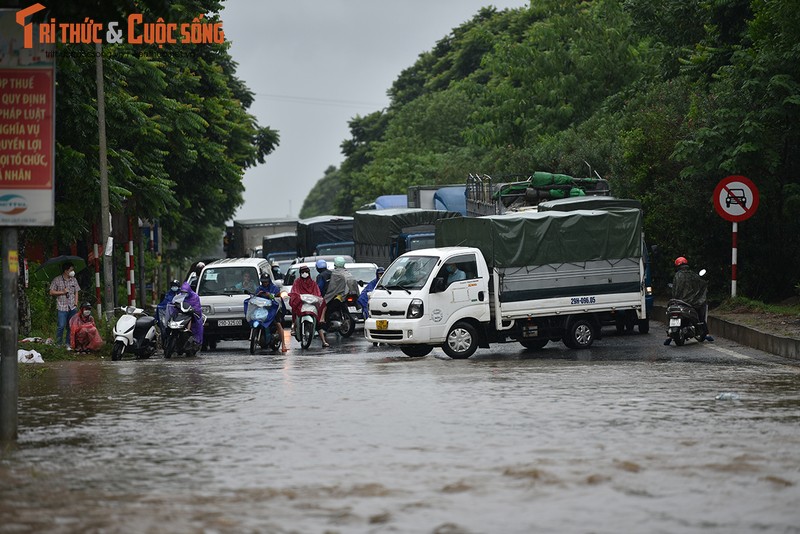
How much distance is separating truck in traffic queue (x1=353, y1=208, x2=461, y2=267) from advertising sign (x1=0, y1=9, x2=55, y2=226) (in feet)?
79.3

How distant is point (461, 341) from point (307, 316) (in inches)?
186

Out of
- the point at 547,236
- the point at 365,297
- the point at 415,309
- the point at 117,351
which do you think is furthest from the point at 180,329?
the point at 547,236

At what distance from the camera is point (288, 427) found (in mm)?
11719

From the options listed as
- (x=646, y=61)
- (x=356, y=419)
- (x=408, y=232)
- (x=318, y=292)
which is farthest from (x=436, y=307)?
(x=646, y=61)

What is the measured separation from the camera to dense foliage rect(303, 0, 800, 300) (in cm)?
2517

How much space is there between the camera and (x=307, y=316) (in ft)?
79.6

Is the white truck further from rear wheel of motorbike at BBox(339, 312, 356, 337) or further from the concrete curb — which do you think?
rear wheel of motorbike at BBox(339, 312, 356, 337)

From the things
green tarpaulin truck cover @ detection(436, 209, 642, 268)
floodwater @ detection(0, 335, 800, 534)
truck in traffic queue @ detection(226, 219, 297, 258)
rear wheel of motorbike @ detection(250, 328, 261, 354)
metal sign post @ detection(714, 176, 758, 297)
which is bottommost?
floodwater @ detection(0, 335, 800, 534)

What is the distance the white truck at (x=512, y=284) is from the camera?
20.3 m

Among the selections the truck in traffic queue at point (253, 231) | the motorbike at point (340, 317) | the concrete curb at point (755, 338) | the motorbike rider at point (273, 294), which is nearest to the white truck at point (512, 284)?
the concrete curb at point (755, 338)

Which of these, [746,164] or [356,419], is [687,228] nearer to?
[746,164]

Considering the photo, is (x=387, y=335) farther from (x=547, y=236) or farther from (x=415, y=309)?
(x=547, y=236)

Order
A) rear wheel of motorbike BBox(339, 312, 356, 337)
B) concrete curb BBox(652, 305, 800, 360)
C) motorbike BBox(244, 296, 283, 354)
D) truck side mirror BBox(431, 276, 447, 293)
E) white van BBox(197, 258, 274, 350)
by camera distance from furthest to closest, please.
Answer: rear wheel of motorbike BBox(339, 312, 356, 337) < white van BBox(197, 258, 274, 350) < motorbike BBox(244, 296, 283, 354) < truck side mirror BBox(431, 276, 447, 293) < concrete curb BBox(652, 305, 800, 360)

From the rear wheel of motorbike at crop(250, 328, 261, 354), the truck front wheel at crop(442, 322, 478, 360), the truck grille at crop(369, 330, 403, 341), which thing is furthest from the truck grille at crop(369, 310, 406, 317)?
the rear wheel of motorbike at crop(250, 328, 261, 354)
